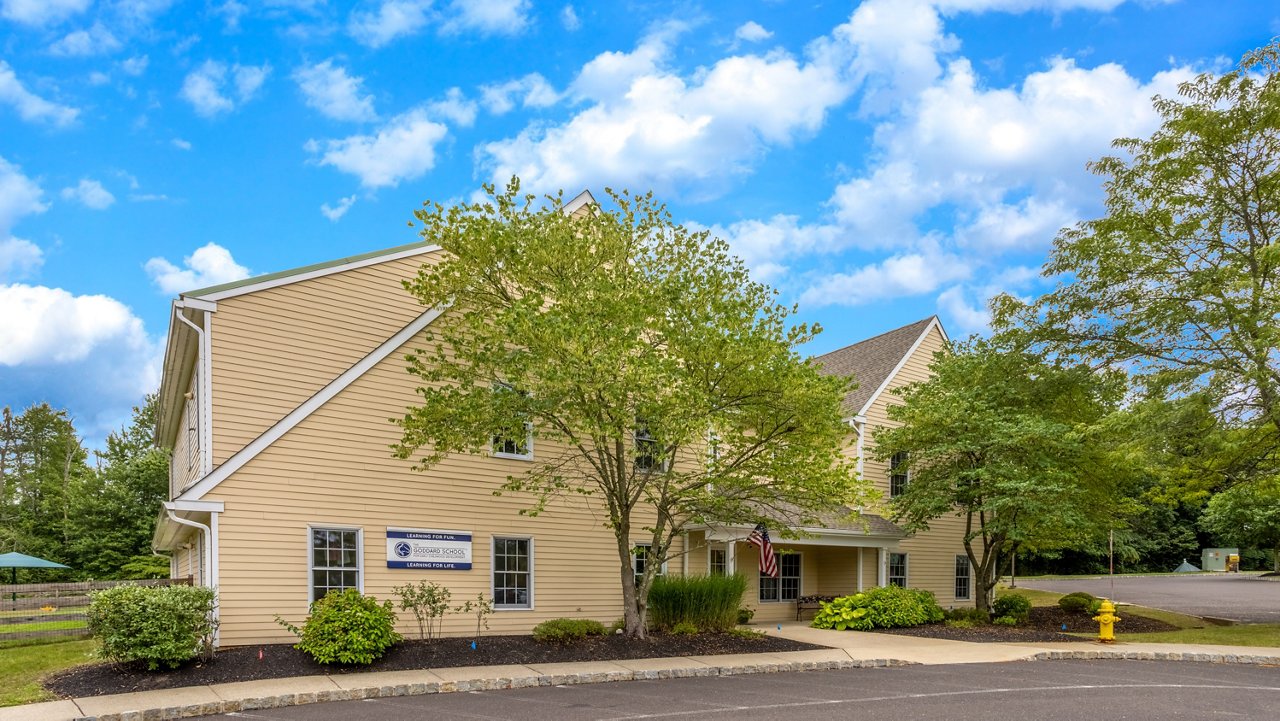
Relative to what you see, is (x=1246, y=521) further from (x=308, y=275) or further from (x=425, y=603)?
(x=308, y=275)

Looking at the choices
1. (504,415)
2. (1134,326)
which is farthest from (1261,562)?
(504,415)

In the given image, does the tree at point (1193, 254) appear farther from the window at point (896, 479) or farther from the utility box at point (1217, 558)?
the utility box at point (1217, 558)

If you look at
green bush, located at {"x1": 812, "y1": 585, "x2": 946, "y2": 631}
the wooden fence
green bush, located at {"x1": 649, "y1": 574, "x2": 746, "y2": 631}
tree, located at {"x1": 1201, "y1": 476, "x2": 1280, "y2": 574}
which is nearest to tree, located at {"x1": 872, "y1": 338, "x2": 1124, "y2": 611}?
green bush, located at {"x1": 812, "y1": 585, "x2": 946, "y2": 631}

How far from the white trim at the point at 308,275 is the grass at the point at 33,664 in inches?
241

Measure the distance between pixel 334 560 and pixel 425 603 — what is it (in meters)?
1.75

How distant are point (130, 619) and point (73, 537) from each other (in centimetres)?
3275

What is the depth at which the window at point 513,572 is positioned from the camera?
1717cm

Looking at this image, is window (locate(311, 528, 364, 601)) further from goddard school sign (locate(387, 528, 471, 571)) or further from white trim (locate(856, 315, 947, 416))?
white trim (locate(856, 315, 947, 416))

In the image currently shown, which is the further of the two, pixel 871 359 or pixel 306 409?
pixel 871 359

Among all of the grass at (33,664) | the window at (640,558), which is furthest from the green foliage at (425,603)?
the grass at (33,664)

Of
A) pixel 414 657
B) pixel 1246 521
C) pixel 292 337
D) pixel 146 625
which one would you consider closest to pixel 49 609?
pixel 146 625

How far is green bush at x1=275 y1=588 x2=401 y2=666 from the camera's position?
13.0 m

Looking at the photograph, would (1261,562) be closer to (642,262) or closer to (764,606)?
(764,606)

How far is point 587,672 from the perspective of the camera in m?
13.1
